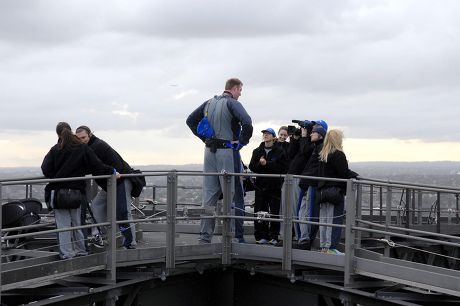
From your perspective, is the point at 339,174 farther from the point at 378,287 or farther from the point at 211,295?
the point at 211,295

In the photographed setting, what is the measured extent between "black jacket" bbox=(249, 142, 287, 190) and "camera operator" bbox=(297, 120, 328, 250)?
702mm

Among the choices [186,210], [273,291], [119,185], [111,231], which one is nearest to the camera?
[111,231]

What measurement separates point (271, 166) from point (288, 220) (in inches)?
62.0

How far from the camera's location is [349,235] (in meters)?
9.70

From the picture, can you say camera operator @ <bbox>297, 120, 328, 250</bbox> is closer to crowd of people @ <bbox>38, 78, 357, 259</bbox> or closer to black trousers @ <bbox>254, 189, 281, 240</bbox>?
crowd of people @ <bbox>38, 78, 357, 259</bbox>

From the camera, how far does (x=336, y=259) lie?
9992 mm

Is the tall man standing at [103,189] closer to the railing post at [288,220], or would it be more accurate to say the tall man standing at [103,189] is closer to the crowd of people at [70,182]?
the crowd of people at [70,182]

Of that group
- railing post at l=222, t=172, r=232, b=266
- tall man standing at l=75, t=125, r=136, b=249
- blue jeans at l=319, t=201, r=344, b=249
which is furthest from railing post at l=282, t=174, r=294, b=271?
tall man standing at l=75, t=125, r=136, b=249

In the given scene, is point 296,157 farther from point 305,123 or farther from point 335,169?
point 335,169

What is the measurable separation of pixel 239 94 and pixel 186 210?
2.57 m

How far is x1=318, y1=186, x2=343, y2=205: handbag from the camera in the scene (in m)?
10.1

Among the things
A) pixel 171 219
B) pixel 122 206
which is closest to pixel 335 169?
pixel 171 219

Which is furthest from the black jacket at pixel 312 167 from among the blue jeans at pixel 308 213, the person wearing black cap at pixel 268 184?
the person wearing black cap at pixel 268 184

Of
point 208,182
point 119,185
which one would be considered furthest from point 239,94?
point 119,185
